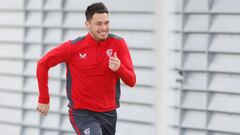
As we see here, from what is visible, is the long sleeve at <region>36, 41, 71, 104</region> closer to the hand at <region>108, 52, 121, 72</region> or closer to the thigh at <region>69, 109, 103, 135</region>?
the thigh at <region>69, 109, 103, 135</region>

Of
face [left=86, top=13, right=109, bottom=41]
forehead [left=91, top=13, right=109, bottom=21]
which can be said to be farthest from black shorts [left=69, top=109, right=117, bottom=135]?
forehead [left=91, top=13, right=109, bottom=21]

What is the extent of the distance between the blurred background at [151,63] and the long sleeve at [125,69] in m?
2.15

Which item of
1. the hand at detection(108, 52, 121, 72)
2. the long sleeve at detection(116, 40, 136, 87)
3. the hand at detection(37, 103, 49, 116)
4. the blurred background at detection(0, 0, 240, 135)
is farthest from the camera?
the blurred background at detection(0, 0, 240, 135)

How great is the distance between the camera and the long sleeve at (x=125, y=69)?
7016 millimetres

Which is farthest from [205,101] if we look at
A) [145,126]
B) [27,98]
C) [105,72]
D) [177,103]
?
[27,98]

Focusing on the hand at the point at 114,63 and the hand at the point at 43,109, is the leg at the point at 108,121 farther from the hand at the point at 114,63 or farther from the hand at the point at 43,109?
the hand at the point at 114,63

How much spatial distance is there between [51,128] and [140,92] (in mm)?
1814

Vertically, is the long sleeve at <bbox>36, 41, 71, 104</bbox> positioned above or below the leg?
above

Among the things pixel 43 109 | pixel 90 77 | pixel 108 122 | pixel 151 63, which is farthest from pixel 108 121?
pixel 151 63

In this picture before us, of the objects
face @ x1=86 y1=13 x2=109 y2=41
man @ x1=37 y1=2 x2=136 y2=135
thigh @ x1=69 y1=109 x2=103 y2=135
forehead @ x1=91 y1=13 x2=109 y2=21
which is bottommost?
thigh @ x1=69 y1=109 x2=103 y2=135

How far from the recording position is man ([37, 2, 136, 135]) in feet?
24.0

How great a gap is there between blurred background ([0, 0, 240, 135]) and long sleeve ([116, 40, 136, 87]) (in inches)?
84.7

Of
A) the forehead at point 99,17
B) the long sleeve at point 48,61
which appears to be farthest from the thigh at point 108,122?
the forehead at point 99,17

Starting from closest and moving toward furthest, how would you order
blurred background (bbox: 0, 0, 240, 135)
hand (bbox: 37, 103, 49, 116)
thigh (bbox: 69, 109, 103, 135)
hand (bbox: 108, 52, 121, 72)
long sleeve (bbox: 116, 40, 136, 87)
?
hand (bbox: 108, 52, 121, 72) → long sleeve (bbox: 116, 40, 136, 87) → thigh (bbox: 69, 109, 103, 135) → hand (bbox: 37, 103, 49, 116) → blurred background (bbox: 0, 0, 240, 135)
